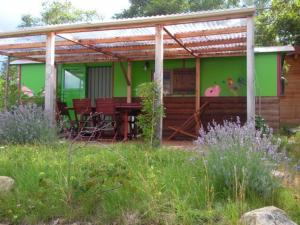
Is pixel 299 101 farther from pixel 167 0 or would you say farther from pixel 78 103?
pixel 167 0

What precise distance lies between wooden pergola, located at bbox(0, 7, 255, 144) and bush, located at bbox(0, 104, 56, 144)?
0.68 m

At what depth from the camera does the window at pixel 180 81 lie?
11.8 metres

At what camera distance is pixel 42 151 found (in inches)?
219

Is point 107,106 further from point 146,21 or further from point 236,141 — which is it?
point 236,141

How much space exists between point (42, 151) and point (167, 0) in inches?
784

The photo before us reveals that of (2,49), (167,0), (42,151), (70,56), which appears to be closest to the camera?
(42,151)

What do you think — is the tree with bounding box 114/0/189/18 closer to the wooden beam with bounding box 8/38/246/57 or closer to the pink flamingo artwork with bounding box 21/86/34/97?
the pink flamingo artwork with bounding box 21/86/34/97

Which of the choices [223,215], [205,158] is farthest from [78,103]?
[223,215]

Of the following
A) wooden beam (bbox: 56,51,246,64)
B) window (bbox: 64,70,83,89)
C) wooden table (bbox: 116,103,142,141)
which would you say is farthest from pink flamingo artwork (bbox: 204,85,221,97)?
window (bbox: 64,70,83,89)

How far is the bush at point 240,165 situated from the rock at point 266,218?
312 mm

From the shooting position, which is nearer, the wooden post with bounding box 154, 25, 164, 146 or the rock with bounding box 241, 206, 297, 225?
the rock with bounding box 241, 206, 297, 225

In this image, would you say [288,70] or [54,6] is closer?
[288,70]

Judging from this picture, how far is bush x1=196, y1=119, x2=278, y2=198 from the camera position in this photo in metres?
3.48

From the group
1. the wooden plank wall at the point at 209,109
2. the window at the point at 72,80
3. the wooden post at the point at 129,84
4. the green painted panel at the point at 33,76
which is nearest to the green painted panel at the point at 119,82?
the wooden post at the point at 129,84
